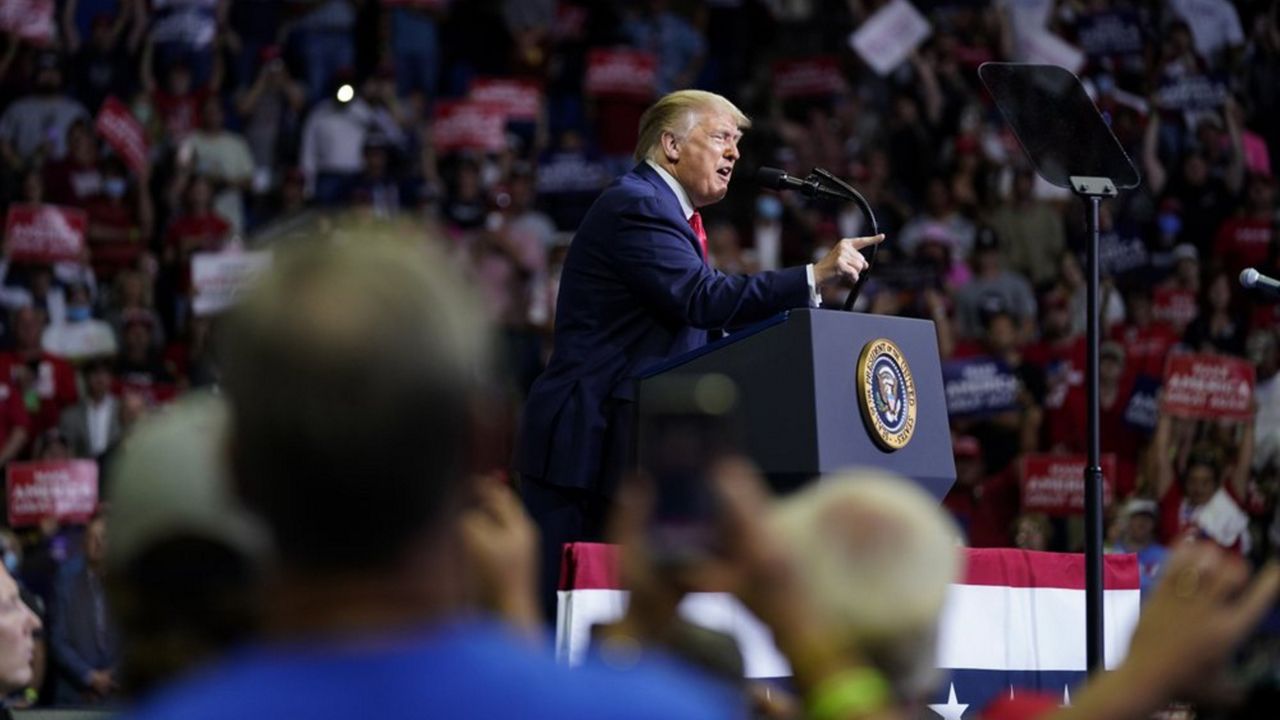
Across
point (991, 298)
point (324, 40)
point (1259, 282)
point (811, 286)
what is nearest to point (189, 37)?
point (324, 40)

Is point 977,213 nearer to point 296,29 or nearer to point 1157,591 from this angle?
point 296,29

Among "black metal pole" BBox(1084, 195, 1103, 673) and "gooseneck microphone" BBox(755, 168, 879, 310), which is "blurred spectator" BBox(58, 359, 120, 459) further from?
"black metal pole" BBox(1084, 195, 1103, 673)

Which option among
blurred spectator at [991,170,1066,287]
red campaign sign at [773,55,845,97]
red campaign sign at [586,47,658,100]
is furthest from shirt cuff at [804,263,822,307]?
red campaign sign at [773,55,845,97]

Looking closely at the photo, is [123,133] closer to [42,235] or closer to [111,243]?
[111,243]

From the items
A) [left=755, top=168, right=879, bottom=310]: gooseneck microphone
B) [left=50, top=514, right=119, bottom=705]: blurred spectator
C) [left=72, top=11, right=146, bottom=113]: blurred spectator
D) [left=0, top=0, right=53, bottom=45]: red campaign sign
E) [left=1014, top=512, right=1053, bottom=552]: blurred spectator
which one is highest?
[left=0, top=0, right=53, bottom=45]: red campaign sign

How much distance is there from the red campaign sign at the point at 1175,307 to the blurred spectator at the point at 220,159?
5.45m

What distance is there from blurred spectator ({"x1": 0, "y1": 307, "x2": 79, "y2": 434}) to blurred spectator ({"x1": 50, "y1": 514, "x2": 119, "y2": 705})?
204 centimetres

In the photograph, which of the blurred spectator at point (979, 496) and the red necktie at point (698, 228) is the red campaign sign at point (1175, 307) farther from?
the red necktie at point (698, 228)

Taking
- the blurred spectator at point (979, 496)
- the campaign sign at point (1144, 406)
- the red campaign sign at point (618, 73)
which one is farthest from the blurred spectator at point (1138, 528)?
the red campaign sign at point (618, 73)

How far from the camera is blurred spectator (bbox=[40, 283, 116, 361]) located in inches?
448

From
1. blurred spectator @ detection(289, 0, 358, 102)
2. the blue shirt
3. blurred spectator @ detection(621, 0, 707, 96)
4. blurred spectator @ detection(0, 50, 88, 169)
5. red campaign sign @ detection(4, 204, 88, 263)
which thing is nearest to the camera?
the blue shirt

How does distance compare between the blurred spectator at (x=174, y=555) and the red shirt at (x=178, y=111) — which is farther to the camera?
the red shirt at (x=178, y=111)

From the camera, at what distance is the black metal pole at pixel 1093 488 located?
15.5 feet

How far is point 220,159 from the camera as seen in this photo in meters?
13.1
